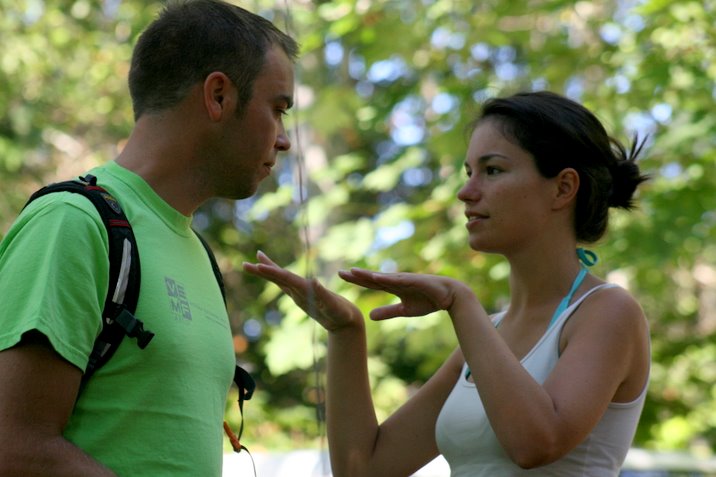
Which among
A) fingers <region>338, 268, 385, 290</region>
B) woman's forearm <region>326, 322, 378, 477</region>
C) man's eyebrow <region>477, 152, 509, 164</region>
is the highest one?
fingers <region>338, 268, 385, 290</region>

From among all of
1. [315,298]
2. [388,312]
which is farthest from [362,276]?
[315,298]

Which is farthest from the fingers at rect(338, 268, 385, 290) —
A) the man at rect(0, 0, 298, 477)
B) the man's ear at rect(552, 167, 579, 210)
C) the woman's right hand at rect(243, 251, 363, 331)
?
the man's ear at rect(552, 167, 579, 210)

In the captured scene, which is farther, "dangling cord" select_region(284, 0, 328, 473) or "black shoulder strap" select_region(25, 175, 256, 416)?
"dangling cord" select_region(284, 0, 328, 473)

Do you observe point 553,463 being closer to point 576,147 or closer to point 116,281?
point 576,147

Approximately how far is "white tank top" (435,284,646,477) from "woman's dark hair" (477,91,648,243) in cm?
28

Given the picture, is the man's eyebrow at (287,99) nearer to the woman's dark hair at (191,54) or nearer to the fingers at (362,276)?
the woman's dark hair at (191,54)

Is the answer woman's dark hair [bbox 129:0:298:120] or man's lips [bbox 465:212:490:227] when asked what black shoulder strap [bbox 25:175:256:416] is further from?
man's lips [bbox 465:212:490:227]

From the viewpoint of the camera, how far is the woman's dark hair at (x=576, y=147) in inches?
100

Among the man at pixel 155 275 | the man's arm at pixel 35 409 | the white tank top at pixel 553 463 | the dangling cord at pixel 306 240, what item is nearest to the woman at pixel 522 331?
the white tank top at pixel 553 463

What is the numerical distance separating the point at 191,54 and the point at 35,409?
0.81 meters

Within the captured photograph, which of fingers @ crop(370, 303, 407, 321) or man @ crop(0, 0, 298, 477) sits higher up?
man @ crop(0, 0, 298, 477)

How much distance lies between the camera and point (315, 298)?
249 cm

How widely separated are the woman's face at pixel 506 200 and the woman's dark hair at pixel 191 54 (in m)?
0.67

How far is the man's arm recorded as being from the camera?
5.32ft
